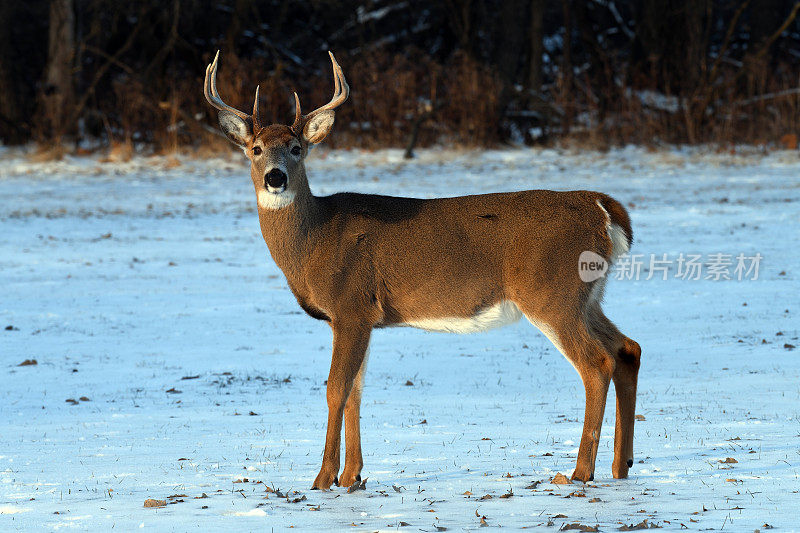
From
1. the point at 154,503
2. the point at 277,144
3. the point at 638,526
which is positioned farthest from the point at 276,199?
the point at 638,526

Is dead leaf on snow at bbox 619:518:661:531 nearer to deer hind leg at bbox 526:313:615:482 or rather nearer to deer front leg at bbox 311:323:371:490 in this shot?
deer hind leg at bbox 526:313:615:482

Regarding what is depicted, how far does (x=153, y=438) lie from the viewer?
7.50 meters

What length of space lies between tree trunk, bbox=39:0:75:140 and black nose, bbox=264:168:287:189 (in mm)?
21280

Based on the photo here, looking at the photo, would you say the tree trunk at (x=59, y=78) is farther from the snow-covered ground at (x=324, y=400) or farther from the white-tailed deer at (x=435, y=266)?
the white-tailed deer at (x=435, y=266)

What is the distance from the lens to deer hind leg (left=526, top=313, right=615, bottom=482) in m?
6.11

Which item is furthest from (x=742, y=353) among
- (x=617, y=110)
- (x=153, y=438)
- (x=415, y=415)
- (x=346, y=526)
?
(x=617, y=110)

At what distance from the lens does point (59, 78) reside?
27.7 metres

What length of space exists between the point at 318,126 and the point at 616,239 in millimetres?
1831

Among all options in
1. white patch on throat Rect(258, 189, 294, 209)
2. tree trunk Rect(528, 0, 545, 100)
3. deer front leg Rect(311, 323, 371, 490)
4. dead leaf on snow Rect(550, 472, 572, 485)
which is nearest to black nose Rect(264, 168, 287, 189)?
white patch on throat Rect(258, 189, 294, 209)

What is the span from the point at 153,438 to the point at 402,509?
8.24 ft

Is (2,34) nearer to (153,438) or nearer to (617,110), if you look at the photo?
(617,110)

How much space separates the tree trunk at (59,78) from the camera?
2670cm
